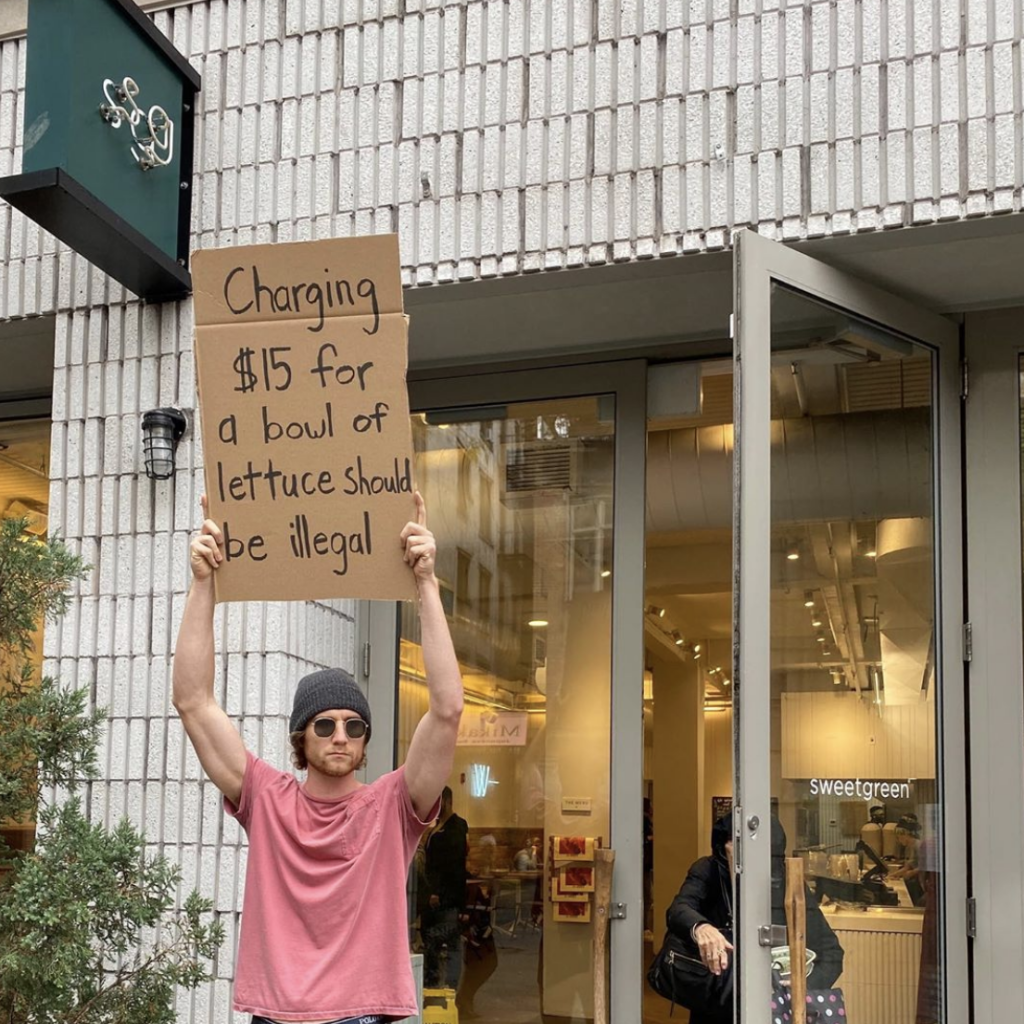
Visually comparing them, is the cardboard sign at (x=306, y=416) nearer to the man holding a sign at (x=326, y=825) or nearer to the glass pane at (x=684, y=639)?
the man holding a sign at (x=326, y=825)

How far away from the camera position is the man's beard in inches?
119

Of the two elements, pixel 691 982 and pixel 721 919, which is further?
pixel 721 919

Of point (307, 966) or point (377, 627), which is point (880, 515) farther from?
Result: point (307, 966)

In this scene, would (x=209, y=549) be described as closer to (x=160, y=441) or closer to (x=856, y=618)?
(x=160, y=441)

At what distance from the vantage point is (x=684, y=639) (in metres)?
13.7

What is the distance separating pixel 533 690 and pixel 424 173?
6.10 feet

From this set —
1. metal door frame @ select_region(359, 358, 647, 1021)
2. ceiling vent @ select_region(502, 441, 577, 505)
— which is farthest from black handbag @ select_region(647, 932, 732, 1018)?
ceiling vent @ select_region(502, 441, 577, 505)

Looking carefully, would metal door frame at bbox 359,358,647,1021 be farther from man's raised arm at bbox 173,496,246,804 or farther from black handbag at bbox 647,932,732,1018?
man's raised arm at bbox 173,496,246,804

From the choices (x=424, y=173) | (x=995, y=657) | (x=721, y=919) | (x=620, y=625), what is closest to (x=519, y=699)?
(x=620, y=625)

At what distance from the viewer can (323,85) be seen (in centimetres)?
519

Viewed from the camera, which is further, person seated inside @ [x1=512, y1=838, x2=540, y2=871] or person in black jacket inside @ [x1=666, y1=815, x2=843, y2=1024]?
person seated inside @ [x1=512, y1=838, x2=540, y2=871]

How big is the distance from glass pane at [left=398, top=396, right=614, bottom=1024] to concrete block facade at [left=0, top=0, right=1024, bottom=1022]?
526mm

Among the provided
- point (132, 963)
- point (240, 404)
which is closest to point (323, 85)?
point (240, 404)

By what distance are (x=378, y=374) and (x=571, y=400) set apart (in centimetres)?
234
